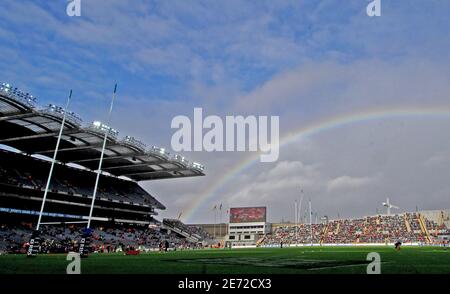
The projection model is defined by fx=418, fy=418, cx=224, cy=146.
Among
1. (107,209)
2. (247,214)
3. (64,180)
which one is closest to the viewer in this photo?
(64,180)

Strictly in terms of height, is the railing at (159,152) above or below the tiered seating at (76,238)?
above

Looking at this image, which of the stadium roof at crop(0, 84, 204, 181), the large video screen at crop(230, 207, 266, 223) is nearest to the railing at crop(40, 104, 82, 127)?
the stadium roof at crop(0, 84, 204, 181)

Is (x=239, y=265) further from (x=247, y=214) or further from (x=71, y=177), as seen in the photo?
(x=247, y=214)

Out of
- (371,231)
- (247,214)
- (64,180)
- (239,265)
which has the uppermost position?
(247,214)

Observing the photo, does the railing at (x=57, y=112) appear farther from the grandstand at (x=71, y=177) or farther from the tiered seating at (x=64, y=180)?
the tiered seating at (x=64, y=180)

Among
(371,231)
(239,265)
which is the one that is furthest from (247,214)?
(239,265)

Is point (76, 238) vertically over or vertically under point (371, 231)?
under

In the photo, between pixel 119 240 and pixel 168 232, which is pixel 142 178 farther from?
pixel 119 240

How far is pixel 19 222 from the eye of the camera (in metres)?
63.6

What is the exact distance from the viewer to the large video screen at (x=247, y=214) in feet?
478

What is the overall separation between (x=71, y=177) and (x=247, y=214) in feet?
267

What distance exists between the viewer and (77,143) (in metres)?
63.1

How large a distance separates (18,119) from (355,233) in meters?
71.5

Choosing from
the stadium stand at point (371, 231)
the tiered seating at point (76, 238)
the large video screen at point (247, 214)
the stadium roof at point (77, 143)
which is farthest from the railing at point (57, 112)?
the large video screen at point (247, 214)
